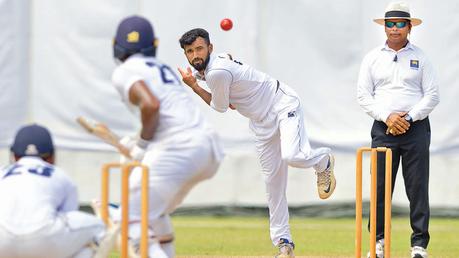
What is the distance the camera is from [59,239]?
7074 millimetres

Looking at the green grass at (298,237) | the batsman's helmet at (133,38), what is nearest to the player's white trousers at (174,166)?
the batsman's helmet at (133,38)

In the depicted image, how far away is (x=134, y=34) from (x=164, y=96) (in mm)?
417

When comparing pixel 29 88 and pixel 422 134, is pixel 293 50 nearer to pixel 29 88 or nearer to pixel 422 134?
pixel 29 88

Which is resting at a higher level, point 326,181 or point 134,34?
point 134,34

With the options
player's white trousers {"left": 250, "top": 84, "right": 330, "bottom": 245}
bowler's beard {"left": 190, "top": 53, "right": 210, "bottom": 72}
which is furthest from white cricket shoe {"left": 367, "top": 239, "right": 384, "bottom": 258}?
bowler's beard {"left": 190, "top": 53, "right": 210, "bottom": 72}

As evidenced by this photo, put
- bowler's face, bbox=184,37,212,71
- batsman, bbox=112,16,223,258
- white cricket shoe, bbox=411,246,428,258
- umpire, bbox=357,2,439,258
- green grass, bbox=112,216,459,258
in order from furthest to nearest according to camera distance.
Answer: green grass, bbox=112,216,459,258 < umpire, bbox=357,2,439,258 < white cricket shoe, bbox=411,246,428,258 < bowler's face, bbox=184,37,212,71 < batsman, bbox=112,16,223,258

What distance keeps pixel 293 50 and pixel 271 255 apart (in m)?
4.78

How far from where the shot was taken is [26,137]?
7254mm

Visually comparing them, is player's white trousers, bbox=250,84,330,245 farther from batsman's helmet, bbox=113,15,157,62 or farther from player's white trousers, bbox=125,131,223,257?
batsman's helmet, bbox=113,15,157,62

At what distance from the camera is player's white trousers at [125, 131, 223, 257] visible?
7273 millimetres

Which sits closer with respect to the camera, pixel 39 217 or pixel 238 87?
pixel 39 217

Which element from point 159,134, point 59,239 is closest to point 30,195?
point 59,239

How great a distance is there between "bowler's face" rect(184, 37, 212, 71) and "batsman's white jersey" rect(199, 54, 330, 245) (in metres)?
0.07

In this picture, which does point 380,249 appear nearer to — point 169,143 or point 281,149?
point 281,149
